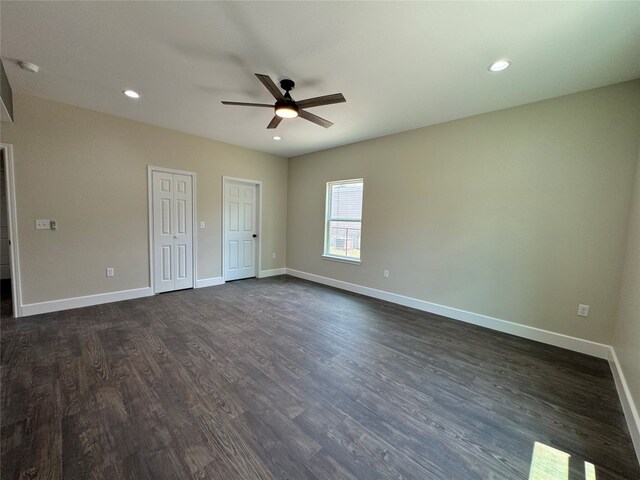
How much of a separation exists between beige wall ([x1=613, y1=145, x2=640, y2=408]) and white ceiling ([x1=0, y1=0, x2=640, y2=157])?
1.27 metres

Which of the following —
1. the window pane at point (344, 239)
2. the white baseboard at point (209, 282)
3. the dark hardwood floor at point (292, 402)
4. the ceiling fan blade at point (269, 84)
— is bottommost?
the dark hardwood floor at point (292, 402)

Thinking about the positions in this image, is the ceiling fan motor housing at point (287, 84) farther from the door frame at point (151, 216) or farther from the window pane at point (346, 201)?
the door frame at point (151, 216)

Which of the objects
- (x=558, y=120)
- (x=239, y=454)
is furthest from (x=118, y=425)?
(x=558, y=120)

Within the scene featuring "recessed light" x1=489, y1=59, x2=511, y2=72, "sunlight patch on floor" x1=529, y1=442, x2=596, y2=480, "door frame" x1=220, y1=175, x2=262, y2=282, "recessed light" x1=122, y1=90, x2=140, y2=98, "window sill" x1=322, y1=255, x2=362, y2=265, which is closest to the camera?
"sunlight patch on floor" x1=529, y1=442, x2=596, y2=480

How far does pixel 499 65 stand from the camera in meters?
2.20

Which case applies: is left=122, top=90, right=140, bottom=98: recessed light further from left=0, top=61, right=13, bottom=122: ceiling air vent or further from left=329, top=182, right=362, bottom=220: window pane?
left=329, top=182, right=362, bottom=220: window pane

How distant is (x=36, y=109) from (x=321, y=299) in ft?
14.9

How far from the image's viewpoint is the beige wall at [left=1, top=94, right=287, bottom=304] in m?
3.11

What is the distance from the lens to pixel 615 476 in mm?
1349

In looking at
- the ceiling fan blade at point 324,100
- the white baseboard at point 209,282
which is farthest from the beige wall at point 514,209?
the white baseboard at point 209,282

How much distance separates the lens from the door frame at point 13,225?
9.74ft

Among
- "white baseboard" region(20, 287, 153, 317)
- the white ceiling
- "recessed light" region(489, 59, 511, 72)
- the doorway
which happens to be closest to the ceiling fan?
the white ceiling

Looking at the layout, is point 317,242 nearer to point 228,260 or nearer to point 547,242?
point 228,260

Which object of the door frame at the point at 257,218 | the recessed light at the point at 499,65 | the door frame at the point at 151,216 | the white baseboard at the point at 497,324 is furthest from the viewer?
the door frame at the point at 257,218
